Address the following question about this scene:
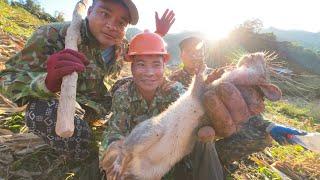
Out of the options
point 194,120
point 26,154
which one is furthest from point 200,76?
point 26,154

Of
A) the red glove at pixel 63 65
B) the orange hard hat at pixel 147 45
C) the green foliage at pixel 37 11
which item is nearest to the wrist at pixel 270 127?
the orange hard hat at pixel 147 45

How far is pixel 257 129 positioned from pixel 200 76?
164cm

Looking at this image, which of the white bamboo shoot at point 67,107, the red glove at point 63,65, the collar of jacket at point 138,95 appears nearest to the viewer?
the white bamboo shoot at point 67,107

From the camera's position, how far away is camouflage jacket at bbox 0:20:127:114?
308cm

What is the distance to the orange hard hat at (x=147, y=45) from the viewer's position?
3.06m

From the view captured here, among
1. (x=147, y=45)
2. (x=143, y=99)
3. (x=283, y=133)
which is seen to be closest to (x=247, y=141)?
(x=283, y=133)

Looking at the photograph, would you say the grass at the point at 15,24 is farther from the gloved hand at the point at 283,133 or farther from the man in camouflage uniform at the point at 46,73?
the gloved hand at the point at 283,133

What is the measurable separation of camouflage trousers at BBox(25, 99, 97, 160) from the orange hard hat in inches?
28.0

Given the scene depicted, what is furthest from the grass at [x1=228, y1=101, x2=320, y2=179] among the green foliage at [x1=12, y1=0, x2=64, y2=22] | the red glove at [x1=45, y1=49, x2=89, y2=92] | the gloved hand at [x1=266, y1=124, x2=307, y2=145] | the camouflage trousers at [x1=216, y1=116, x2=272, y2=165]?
the green foliage at [x1=12, y1=0, x2=64, y2=22]

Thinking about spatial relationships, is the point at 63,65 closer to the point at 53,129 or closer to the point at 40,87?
the point at 40,87

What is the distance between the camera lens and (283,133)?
288 cm

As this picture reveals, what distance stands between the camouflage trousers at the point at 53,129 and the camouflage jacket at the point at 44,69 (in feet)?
0.29

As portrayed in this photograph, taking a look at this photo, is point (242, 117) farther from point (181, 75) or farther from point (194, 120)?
point (181, 75)

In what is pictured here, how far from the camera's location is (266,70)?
6.70 feet
